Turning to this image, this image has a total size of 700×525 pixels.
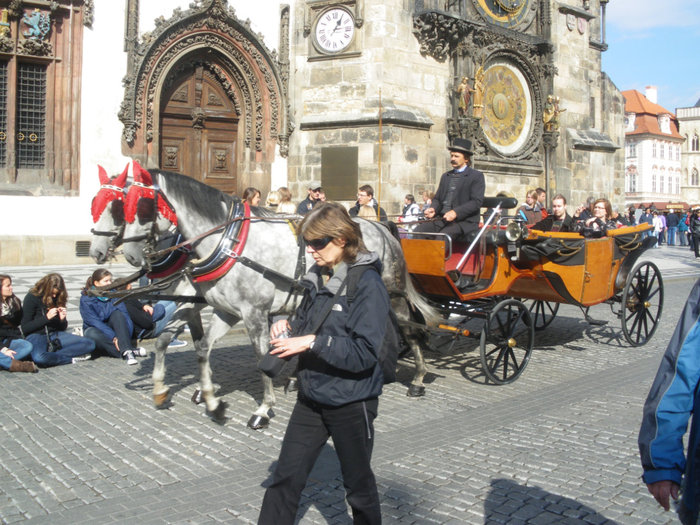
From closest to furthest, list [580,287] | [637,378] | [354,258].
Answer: [354,258], [637,378], [580,287]

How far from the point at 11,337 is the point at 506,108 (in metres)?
15.9

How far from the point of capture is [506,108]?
2042 cm

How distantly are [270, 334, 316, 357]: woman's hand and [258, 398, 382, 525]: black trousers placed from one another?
0.33 meters

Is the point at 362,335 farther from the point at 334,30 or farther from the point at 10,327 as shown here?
the point at 334,30

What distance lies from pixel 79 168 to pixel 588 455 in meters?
12.6

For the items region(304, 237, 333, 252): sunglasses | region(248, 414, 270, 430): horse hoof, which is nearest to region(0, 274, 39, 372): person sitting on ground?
region(248, 414, 270, 430): horse hoof

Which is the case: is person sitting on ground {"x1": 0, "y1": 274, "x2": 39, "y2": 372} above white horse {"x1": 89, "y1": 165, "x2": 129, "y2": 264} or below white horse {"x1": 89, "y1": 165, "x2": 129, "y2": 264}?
below

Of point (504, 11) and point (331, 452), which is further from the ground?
point (504, 11)

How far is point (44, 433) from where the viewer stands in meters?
5.51

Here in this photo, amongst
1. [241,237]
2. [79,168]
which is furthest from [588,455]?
[79,168]

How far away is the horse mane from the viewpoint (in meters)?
6.05

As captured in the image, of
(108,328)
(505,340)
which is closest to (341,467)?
Result: (505,340)

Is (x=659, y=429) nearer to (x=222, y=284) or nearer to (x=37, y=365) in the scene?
(x=222, y=284)

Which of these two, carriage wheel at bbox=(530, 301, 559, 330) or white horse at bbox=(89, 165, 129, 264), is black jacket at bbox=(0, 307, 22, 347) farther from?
carriage wheel at bbox=(530, 301, 559, 330)
